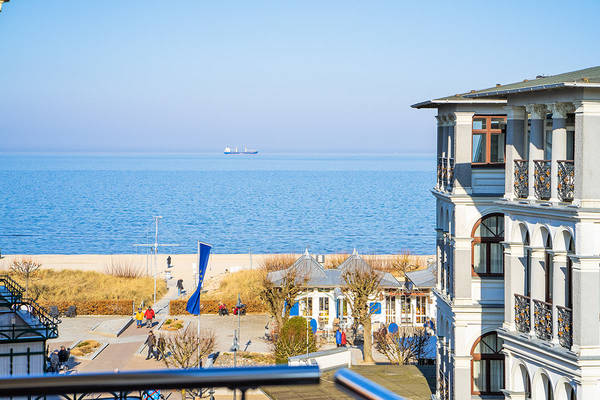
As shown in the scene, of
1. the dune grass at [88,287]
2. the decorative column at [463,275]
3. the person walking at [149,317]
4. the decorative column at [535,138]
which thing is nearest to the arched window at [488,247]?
the decorative column at [463,275]

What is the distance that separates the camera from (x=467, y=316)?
1983 cm

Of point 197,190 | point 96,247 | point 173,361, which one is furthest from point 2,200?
point 173,361

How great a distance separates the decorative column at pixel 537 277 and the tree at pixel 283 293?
20450mm

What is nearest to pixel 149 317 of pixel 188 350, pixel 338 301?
pixel 338 301

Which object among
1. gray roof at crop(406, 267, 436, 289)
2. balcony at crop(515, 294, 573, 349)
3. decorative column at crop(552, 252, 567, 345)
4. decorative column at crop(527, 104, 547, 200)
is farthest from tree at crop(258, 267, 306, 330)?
decorative column at crop(552, 252, 567, 345)

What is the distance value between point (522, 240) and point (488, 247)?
4.07 metres

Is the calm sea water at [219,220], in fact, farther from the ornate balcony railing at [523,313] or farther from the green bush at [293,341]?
the ornate balcony railing at [523,313]

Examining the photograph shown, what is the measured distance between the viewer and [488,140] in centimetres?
2014

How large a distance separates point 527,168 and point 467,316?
198 inches

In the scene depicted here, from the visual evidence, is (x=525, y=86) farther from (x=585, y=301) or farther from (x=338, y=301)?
(x=338, y=301)

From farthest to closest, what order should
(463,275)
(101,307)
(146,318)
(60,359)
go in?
1. (101,307)
2. (146,318)
3. (60,359)
4. (463,275)

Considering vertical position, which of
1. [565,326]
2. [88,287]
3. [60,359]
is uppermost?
[565,326]

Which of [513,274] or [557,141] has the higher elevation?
[557,141]

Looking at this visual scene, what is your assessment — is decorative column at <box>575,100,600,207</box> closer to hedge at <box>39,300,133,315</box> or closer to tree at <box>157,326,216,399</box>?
tree at <box>157,326,216,399</box>
